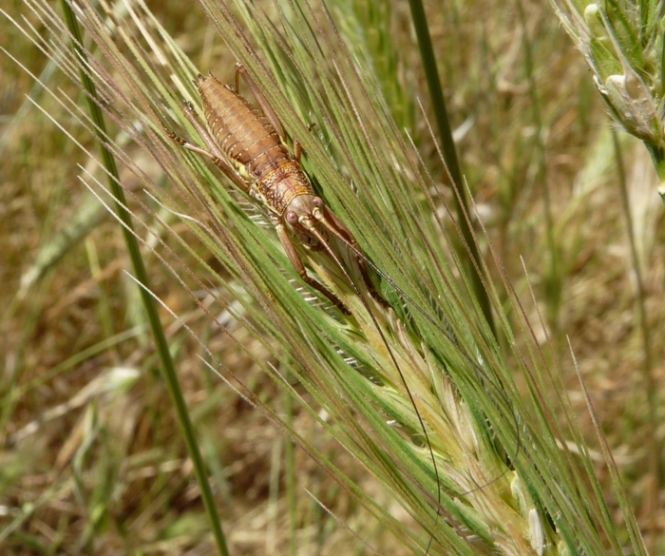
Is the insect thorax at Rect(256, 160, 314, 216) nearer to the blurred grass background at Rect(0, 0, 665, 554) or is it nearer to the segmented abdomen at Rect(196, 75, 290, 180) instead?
the segmented abdomen at Rect(196, 75, 290, 180)

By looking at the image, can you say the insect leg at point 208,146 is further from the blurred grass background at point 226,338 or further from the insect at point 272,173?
the blurred grass background at point 226,338

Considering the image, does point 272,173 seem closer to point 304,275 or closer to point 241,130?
point 241,130

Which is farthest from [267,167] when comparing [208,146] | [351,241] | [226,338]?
Answer: [226,338]

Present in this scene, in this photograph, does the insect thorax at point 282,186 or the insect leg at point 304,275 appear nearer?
the insect leg at point 304,275

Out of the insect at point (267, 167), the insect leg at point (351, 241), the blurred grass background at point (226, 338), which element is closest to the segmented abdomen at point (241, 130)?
the insect at point (267, 167)

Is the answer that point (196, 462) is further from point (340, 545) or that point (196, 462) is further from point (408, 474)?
point (340, 545)
